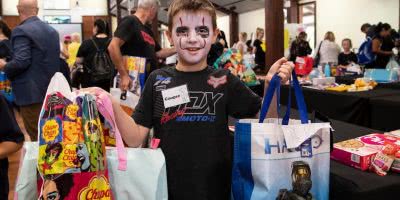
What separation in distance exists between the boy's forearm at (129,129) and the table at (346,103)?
88.1 inches

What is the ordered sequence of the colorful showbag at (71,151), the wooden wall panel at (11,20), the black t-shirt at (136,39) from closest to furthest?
1. the colorful showbag at (71,151)
2. the black t-shirt at (136,39)
3. the wooden wall panel at (11,20)

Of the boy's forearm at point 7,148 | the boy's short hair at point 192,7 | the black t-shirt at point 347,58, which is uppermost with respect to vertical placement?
the boy's short hair at point 192,7

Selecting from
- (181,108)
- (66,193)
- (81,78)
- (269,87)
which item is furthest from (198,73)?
(81,78)

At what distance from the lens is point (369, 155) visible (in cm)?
124

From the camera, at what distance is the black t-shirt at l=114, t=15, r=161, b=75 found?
107 inches

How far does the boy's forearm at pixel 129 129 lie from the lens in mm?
1156

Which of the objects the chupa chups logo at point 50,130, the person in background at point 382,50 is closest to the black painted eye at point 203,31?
the chupa chups logo at point 50,130

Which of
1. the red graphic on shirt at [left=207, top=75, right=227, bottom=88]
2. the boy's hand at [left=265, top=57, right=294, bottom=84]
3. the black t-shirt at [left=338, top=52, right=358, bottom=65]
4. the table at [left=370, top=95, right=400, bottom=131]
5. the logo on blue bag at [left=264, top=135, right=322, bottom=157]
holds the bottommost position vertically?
the table at [left=370, top=95, right=400, bottom=131]

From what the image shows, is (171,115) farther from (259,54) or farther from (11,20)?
(11,20)

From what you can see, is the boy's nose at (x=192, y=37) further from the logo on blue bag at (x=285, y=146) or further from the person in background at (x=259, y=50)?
the person in background at (x=259, y=50)

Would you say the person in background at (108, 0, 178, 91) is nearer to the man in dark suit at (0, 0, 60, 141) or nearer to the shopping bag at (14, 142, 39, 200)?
the man in dark suit at (0, 0, 60, 141)

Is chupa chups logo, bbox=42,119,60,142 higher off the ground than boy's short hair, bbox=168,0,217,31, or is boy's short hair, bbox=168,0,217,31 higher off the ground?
boy's short hair, bbox=168,0,217,31

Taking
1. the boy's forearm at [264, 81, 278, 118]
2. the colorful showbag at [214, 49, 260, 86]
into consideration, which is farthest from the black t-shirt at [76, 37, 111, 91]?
the boy's forearm at [264, 81, 278, 118]

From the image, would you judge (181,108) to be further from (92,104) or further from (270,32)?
(270,32)
